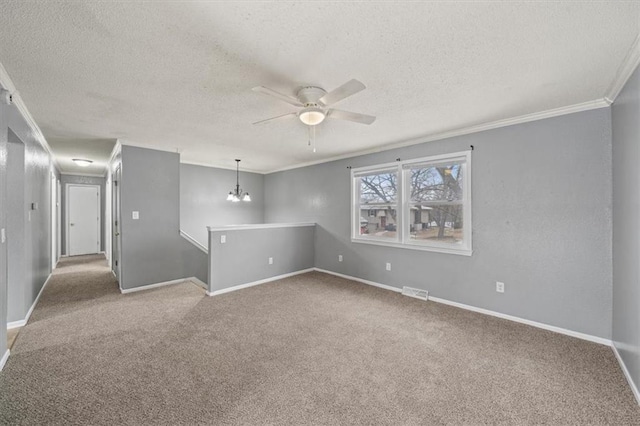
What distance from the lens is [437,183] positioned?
12.9ft

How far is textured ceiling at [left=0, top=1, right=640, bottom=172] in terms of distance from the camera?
1.47 meters

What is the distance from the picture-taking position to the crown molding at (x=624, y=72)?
180 cm

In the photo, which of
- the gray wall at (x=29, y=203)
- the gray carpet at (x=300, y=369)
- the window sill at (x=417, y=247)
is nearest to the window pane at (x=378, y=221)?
the window sill at (x=417, y=247)

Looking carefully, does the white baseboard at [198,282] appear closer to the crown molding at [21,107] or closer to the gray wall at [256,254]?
the gray wall at [256,254]

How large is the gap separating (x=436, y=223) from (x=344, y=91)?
9.04ft

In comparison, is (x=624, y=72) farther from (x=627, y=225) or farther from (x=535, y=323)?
(x=535, y=323)

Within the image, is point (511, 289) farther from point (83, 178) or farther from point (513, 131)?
point (83, 178)

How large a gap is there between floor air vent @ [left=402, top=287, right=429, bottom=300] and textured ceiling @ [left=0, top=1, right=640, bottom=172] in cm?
Answer: 241

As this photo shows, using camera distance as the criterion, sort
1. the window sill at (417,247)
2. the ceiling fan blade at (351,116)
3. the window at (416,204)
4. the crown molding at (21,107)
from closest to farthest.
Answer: the crown molding at (21,107)
the ceiling fan blade at (351,116)
the window sill at (417,247)
the window at (416,204)

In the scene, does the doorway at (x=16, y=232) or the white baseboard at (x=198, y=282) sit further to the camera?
the white baseboard at (x=198, y=282)

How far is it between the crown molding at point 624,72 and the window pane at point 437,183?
58.1 inches

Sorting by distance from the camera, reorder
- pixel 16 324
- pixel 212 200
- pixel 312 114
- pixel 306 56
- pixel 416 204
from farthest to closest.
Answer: pixel 212 200 → pixel 416 204 → pixel 16 324 → pixel 312 114 → pixel 306 56

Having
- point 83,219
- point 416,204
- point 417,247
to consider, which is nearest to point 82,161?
point 83,219

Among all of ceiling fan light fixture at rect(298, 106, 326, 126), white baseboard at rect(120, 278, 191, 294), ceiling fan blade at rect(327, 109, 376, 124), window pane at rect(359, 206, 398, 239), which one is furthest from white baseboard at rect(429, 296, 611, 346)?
white baseboard at rect(120, 278, 191, 294)
